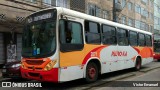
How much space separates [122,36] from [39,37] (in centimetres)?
579

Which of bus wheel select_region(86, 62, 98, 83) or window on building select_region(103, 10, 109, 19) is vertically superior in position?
window on building select_region(103, 10, 109, 19)

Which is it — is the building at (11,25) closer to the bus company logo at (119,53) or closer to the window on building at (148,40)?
the bus company logo at (119,53)

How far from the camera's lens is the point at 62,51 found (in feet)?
30.6

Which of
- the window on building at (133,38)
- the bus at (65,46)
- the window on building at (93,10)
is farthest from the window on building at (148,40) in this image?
the window on building at (93,10)

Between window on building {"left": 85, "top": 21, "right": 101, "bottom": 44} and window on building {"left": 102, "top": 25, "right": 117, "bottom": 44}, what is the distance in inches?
18.5

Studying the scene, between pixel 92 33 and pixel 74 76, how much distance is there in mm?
2286

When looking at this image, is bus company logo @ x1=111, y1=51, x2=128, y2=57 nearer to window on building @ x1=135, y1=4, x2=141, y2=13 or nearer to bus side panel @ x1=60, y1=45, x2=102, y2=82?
bus side panel @ x1=60, y1=45, x2=102, y2=82

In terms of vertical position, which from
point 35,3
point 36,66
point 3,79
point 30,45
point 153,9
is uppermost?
point 153,9

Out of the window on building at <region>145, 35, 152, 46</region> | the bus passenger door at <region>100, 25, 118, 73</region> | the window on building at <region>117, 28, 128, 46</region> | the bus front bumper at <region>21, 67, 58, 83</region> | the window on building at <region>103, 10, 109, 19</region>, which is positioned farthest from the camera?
the window on building at <region>103, 10, 109, 19</region>

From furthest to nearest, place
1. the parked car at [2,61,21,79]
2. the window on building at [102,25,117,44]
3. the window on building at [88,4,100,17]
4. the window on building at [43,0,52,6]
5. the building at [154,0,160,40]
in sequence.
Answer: the building at [154,0,160,40], the window on building at [88,4,100,17], the window on building at [43,0,52,6], the parked car at [2,61,21,79], the window on building at [102,25,117,44]

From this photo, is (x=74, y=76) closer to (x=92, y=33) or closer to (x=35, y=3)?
(x=92, y=33)

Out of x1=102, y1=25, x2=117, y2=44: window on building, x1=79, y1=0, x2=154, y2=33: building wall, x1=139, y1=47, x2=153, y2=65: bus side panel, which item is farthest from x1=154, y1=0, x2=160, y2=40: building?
x1=102, y1=25, x2=117, y2=44: window on building

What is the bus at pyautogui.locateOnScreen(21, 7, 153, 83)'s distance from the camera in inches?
364

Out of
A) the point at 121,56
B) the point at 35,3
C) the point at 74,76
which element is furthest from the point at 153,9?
the point at 74,76
